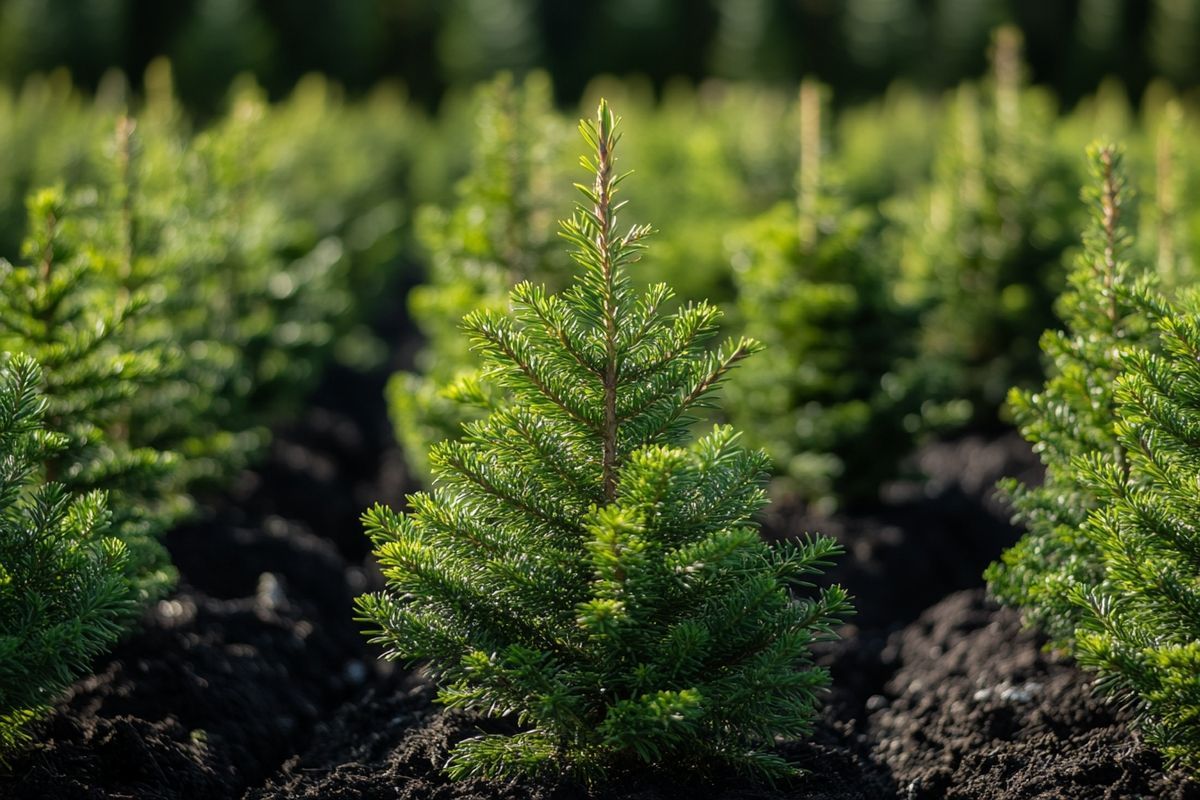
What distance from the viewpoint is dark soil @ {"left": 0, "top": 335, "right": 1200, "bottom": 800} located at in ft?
13.0

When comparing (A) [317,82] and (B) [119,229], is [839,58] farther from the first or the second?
(B) [119,229]

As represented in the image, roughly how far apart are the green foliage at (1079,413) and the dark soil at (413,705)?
0.46 m

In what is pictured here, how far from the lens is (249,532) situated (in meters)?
7.01

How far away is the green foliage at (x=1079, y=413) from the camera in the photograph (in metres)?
4.28

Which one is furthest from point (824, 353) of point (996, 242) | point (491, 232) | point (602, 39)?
point (602, 39)

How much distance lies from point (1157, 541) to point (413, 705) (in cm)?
278

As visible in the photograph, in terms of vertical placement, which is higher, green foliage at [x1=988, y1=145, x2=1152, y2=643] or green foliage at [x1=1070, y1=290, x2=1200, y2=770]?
green foliage at [x1=988, y1=145, x2=1152, y2=643]

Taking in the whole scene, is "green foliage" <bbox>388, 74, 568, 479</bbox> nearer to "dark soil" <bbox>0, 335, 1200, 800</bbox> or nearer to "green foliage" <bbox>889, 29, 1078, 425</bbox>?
"dark soil" <bbox>0, 335, 1200, 800</bbox>

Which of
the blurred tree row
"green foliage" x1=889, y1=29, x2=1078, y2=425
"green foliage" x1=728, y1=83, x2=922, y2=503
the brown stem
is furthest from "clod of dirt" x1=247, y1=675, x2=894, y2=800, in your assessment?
the blurred tree row

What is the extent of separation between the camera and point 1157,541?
372 cm

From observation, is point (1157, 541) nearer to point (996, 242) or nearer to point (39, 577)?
point (39, 577)

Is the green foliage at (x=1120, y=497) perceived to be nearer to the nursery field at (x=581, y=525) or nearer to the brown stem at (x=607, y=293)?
the nursery field at (x=581, y=525)

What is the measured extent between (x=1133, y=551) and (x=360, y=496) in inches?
247

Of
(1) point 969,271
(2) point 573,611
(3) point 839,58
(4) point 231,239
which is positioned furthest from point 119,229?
(3) point 839,58
